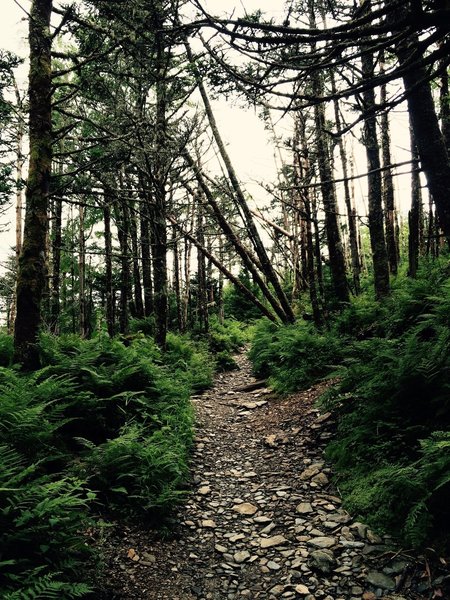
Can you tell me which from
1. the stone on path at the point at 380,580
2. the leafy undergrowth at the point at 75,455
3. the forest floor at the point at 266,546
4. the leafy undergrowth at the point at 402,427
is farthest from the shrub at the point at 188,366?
the stone on path at the point at 380,580

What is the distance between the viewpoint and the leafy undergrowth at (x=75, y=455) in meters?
2.57

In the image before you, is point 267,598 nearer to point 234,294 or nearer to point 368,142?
point 368,142

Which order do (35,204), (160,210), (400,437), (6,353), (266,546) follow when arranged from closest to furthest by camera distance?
(266,546)
(400,437)
(35,204)
(6,353)
(160,210)

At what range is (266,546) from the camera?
363cm

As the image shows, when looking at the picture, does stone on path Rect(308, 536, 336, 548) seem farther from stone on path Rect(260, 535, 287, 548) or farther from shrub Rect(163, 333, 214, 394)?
shrub Rect(163, 333, 214, 394)

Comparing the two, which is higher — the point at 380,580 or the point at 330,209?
the point at 330,209

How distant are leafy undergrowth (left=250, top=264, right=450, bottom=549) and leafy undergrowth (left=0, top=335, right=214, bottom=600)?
2135 mm

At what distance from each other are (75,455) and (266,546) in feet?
7.73

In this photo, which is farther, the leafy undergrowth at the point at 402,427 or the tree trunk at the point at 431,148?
the tree trunk at the point at 431,148

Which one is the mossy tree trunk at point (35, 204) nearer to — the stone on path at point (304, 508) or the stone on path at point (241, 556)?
the stone on path at point (241, 556)

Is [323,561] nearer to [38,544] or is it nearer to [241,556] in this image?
[241,556]

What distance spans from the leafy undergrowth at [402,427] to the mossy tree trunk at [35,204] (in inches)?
191

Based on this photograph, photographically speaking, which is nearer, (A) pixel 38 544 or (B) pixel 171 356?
(A) pixel 38 544

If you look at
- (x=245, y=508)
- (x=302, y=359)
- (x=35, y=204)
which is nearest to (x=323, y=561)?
(x=245, y=508)
